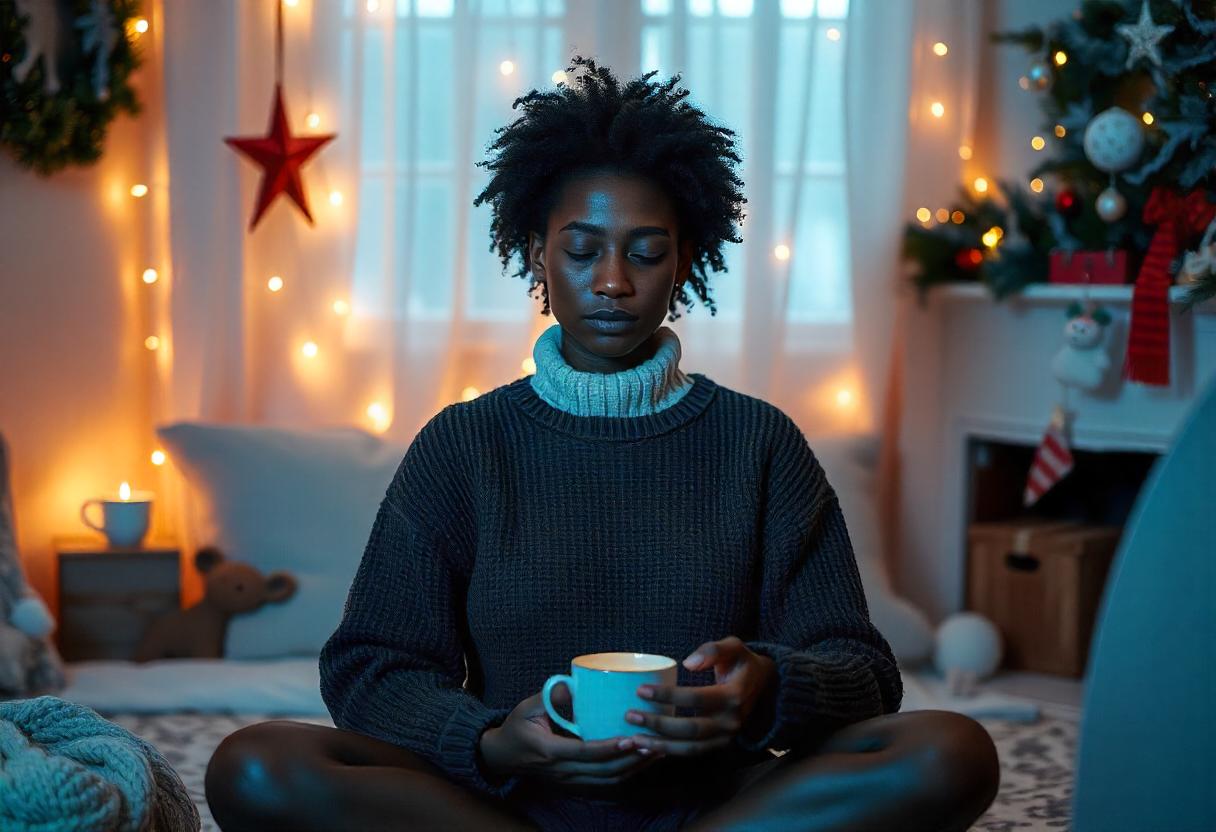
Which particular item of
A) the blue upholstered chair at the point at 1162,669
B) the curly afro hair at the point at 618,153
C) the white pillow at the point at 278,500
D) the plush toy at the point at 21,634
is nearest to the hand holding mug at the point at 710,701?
the blue upholstered chair at the point at 1162,669

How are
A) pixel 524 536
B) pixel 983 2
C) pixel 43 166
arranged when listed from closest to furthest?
1. pixel 524 536
2. pixel 43 166
3. pixel 983 2

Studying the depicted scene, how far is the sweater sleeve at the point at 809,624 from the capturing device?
146 cm

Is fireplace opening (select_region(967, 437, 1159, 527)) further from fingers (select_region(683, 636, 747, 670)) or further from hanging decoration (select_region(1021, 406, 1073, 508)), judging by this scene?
fingers (select_region(683, 636, 747, 670))

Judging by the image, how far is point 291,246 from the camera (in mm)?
3266

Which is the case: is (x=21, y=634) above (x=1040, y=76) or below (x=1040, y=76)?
below

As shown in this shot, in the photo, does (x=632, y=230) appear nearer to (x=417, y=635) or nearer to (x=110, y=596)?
(x=417, y=635)

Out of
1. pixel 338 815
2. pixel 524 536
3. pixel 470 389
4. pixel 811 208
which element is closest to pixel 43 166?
pixel 470 389

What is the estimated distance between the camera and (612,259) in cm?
166

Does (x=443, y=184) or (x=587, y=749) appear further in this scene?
(x=443, y=184)

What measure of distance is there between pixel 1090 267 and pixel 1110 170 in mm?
208

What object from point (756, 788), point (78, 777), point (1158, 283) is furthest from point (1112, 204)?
point (78, 777)

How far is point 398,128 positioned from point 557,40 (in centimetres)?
38

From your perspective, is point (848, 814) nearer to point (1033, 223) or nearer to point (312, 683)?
point (312, 683)

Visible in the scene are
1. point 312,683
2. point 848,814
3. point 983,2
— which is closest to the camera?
point 848,814
